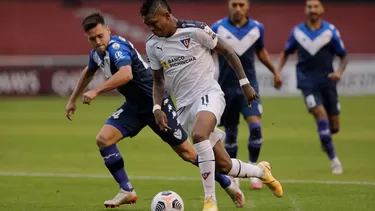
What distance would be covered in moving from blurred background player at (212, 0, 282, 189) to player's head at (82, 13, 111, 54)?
2.85m

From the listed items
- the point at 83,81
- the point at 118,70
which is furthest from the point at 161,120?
the point at 83,81

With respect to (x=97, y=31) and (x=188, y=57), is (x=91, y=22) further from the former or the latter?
(x=188, y=57)

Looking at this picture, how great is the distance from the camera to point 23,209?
390 inches

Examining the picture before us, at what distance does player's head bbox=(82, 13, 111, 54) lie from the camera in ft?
32.0

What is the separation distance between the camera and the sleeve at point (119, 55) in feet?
31.9

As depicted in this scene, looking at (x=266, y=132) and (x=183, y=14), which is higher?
(x=266, y=132)

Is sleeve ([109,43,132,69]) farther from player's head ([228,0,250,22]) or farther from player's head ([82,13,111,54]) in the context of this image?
player's head ([228,0,250,22])

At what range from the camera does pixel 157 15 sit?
9.00 metres

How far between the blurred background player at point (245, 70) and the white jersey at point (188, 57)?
2975 millimetres

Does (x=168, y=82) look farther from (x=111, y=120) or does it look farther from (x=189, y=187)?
(x=189, y=187)

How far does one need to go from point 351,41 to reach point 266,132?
60.4 ft

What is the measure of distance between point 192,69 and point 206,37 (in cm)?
36

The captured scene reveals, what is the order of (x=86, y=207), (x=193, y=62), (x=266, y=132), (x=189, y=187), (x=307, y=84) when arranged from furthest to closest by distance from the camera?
(x=266, y=132) < (x=307, y=84) < (x=189, y=187) < (x=86, y=207) < (x=193, y=62)

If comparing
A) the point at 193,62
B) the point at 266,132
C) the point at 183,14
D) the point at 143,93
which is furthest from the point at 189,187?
the point at 183,14
